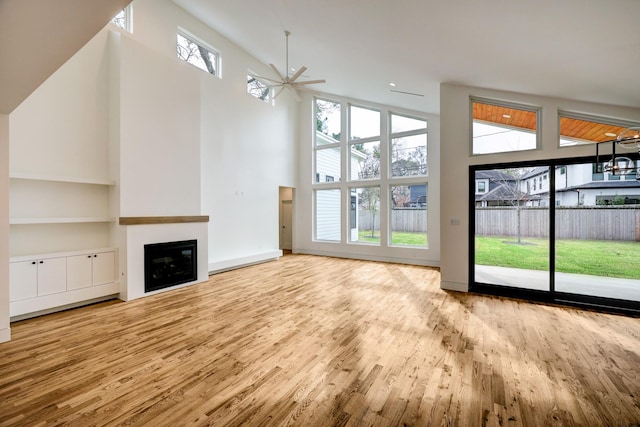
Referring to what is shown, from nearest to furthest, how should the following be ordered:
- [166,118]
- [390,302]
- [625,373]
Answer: [625,373] < [390,302] < [166,118]

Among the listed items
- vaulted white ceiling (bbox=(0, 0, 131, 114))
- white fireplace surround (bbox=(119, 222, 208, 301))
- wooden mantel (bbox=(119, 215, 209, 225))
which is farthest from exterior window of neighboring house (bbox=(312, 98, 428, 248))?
vaulted white ceiling (bbox=(0, 0, 131, 114))

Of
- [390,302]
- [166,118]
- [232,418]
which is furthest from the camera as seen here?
[166,118]

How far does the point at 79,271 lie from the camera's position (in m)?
4.12

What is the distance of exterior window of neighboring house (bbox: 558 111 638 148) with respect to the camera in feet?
13.0

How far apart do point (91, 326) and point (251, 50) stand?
6.64 m

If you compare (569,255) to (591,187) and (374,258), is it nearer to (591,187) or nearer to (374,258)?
(591,187)

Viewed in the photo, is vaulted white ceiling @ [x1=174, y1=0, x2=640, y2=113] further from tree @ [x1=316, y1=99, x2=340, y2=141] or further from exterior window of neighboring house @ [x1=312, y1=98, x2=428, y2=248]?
tree @ [x1=316, y1=99, x2=340, y2=141]

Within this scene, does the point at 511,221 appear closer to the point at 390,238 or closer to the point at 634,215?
the point at 634,215

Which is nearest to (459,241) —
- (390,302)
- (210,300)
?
(390,302)

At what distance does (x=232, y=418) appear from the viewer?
1879mm

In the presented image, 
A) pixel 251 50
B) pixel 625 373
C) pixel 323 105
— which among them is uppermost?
pixel 251 50

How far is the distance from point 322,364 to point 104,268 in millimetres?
3874

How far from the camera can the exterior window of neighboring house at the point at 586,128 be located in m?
3.97

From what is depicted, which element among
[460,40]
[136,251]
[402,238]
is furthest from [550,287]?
[136,251]
